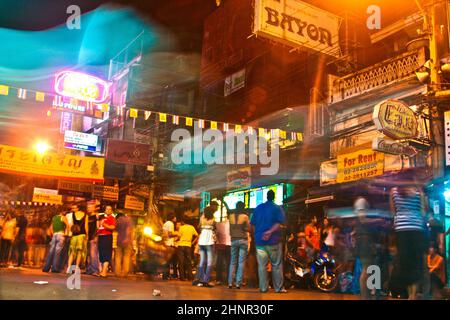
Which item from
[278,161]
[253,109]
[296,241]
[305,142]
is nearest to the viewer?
[296,241]

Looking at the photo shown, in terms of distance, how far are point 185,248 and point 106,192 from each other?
11218 millimetres

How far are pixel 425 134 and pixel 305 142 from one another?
17.7ft

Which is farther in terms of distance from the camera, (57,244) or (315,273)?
(57,244)

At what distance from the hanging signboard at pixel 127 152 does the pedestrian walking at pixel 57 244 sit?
25.1 feet

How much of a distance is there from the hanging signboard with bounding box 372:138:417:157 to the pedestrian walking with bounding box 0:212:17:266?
11083 millimetres

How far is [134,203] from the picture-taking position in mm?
23203

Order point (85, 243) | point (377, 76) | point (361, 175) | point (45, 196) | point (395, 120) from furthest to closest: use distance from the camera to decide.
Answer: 1. point (45, 196)
2. point (377, 76)
3. point (361, 175)
4. point (85, 243)
5. point (395, 120)

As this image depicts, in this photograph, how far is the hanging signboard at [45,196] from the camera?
75.2 ft

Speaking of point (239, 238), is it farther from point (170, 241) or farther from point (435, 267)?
Result: point (435, 267)

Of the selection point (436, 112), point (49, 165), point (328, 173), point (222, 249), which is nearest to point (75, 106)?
point (49, 165)

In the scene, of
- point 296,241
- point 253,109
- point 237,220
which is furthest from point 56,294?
point 253,109

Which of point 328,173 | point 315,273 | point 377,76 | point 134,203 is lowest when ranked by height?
point 315,273

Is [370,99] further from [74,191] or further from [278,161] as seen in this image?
[74,191]

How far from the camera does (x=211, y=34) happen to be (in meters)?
23.5
